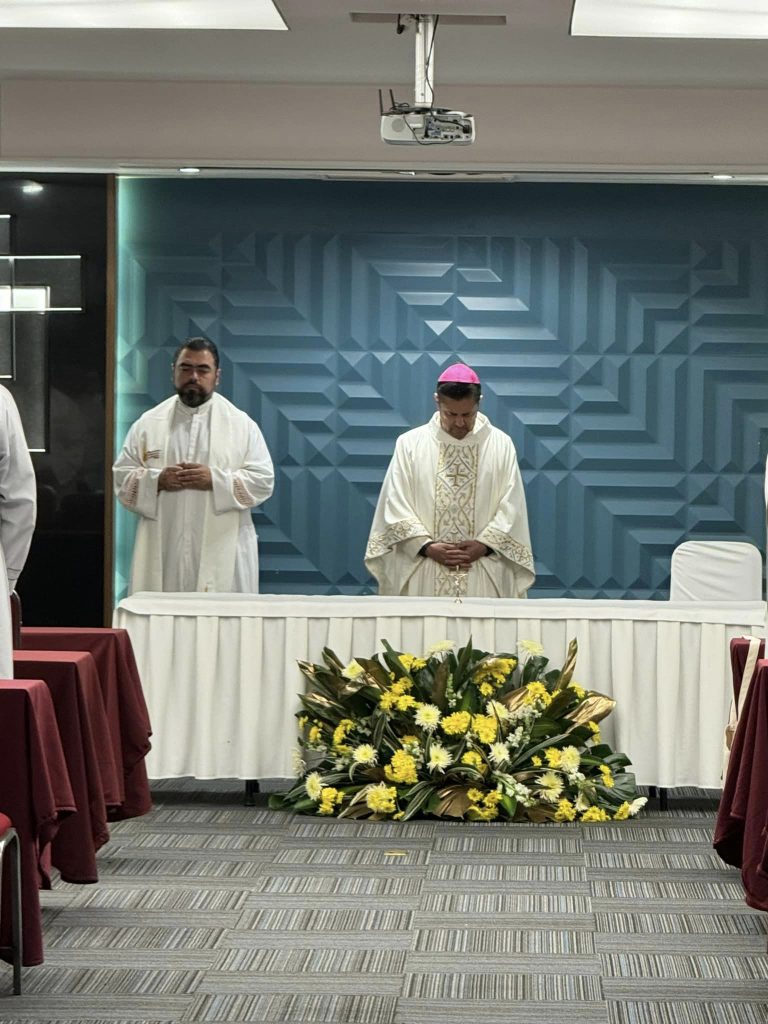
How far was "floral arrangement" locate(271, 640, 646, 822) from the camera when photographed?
19.5 ft

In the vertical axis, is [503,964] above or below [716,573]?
below

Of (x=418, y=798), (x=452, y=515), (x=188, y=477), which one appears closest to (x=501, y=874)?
(x=418, y=798)

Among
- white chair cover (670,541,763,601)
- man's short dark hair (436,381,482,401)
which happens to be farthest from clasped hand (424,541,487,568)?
white chair cover (670,541,763,601)

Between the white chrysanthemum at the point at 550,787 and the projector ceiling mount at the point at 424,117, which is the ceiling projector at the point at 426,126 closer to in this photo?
the projector ceiling mount at the point at 424,117

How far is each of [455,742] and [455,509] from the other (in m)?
1.90

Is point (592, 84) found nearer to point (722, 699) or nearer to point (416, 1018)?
point (722, 699)

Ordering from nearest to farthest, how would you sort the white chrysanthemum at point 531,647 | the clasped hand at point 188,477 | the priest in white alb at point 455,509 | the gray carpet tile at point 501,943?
the gray carpet tile at point 501,943 → the white chrysanthemum at point 531,647 → the priest in white alb at point 455,509 → the clasped hand at point 188,477

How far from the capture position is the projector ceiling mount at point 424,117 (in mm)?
6254

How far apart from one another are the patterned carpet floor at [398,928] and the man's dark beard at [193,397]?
2.62 meters

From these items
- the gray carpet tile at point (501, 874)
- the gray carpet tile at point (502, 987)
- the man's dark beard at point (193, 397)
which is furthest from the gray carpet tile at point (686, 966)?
the man's dark beard at point (193, 397)

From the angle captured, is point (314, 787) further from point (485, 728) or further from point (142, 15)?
point (142, 15)

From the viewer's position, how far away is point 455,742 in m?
6.02

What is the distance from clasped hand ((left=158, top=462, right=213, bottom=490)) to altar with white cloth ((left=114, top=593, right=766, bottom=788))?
161 cm

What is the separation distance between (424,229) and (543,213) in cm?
64
